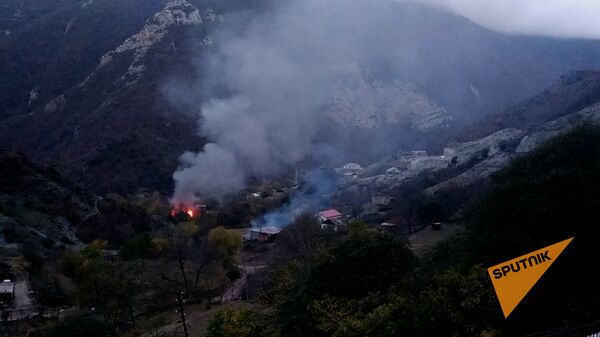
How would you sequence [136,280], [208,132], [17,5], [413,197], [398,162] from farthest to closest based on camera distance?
[17,5] < [208,132] < [398,162] < [413,197] < [136,280]

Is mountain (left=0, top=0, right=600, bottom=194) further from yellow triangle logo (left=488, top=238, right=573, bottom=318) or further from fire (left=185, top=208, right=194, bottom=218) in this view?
yellow triangle logo (left=488, top=238, right=573, bottom=318)

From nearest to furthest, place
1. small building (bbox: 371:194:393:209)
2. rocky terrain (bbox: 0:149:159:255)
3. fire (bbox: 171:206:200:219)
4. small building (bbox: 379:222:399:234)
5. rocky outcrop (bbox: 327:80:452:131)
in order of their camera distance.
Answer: small building (bbox: 379:222:399:234) → rocky terrain (bbox: 0:149:159:255) → small building (bbox: 371:194:393:209) → fire (bbox: 171:206:200:219) → rocky outcrop (bbox: 327:80:452:131)

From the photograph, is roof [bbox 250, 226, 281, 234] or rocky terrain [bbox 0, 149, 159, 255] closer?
rocky terrain [bbox 0, 149, 159, 255]

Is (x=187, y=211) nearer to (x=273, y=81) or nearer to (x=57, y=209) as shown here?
(x=57, y=209)

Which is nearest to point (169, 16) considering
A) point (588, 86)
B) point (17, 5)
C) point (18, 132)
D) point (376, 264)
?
point (18, 132)

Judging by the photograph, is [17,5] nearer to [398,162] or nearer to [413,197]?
[398,162]

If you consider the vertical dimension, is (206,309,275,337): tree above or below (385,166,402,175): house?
below

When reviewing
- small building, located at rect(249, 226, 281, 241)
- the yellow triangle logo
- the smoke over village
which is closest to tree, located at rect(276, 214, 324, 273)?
the smoke over village

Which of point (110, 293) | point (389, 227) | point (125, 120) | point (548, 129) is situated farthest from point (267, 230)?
point (125, 120)
